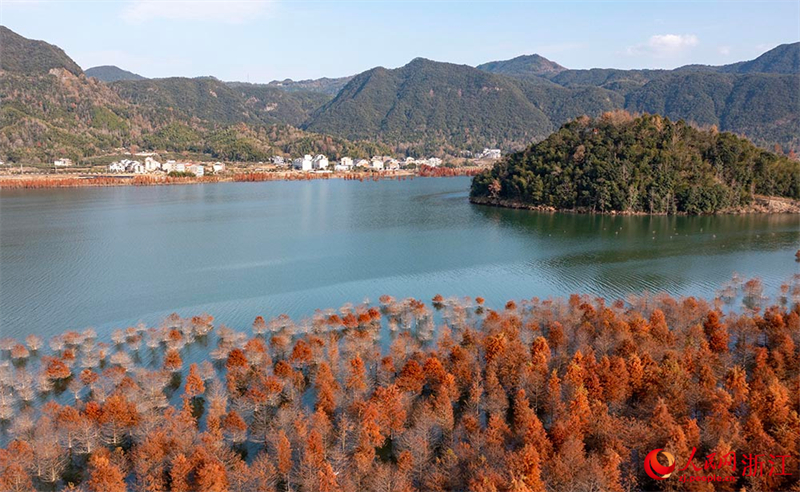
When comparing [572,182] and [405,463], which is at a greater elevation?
[572,182]

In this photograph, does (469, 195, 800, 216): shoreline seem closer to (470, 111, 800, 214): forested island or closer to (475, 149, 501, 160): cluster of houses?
(470, 111, 800, 214): forested island

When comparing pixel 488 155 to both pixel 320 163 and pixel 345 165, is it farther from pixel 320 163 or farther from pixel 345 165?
pixel 320 163

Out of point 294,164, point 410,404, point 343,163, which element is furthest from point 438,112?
point 410,404

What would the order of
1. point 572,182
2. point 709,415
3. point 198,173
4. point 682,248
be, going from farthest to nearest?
point 198,173
point 572,182
point 682,248
point 709,415

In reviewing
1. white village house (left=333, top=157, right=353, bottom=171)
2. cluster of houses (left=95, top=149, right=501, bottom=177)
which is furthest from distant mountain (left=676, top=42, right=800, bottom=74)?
white village house (left=333, top=157, right=353, bottom=171)

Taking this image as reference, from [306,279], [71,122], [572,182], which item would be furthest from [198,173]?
[306,279]

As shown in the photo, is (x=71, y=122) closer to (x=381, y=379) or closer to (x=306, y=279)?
(x=306, y=279)
